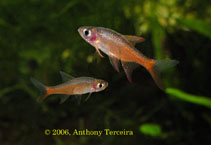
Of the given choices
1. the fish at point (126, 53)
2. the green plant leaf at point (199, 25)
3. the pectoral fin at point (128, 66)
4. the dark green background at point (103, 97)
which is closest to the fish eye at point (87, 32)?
the fish at point (126, 53)

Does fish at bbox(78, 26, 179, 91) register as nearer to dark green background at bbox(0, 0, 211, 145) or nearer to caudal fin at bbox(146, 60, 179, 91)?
caudal fin at bbox(146, 60, 179, 91)

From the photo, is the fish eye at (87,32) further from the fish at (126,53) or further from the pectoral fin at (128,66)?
the pectoral fin at (128,66)

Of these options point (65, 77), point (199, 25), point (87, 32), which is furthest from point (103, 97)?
point (87, 32)

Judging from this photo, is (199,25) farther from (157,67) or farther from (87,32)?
(87,32)

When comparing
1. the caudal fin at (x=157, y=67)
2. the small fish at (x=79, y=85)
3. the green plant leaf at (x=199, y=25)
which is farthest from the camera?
the green plant leaf at (x=199, y=25)

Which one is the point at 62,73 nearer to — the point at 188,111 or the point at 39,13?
the point at 188,111

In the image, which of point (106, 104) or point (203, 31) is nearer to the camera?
point (203, 31)

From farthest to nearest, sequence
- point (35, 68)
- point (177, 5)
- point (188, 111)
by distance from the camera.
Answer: point (177, 5) → point (35, 68) → point (188, 111)

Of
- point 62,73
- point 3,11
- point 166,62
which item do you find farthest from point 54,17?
point 166,62

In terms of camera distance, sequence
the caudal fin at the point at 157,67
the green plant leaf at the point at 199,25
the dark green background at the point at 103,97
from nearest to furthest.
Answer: the caudal fin at the point at 157,67 < the green plant leaf at the point at 199,25 < the dark green background at the point at 103,97
